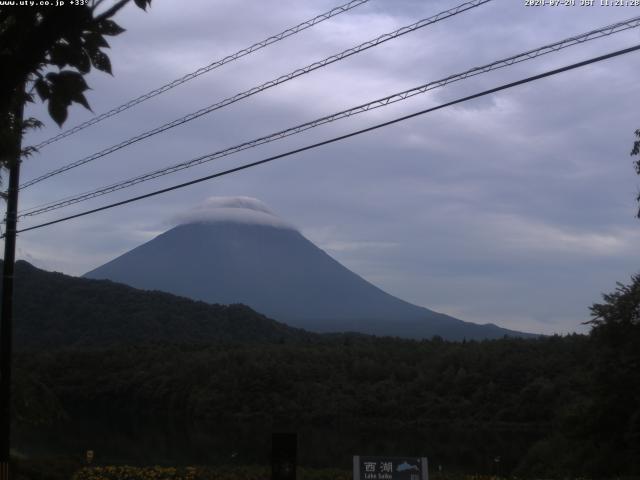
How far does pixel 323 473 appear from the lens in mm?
15297

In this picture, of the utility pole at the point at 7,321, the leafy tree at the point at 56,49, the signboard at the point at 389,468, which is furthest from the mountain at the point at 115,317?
the leafy tree at the point at 56,49

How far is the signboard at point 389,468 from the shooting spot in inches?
404

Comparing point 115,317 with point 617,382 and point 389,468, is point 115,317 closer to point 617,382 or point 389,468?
point 617,382

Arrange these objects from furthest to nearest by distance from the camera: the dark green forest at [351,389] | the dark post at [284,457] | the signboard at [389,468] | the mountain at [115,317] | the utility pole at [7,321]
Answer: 1. the mountain at [115,317]
2. the dark green forest at [351,389]
3. the utility pole at [7,321]
4. the signboard at [389,468]
5. the dark post at [284,457]

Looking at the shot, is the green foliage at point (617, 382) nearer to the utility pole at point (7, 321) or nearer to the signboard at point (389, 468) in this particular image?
the signboard at point (389, 468)

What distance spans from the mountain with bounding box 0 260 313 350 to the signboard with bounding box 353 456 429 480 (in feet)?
277

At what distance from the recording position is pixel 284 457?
9.78 meters

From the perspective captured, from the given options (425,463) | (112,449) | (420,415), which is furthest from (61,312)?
(425,463)

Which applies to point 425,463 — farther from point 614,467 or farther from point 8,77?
point 614,467

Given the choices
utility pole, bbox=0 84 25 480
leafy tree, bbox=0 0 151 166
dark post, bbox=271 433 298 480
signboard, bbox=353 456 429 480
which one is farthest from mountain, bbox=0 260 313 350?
leafy tree, bbox=0 0 151 166

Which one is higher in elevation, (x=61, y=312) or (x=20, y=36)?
(x=61, y=312)

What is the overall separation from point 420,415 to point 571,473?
36.4 meters

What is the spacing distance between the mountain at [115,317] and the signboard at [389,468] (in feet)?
277

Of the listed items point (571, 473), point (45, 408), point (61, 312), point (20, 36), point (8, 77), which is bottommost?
point (571, 473)
